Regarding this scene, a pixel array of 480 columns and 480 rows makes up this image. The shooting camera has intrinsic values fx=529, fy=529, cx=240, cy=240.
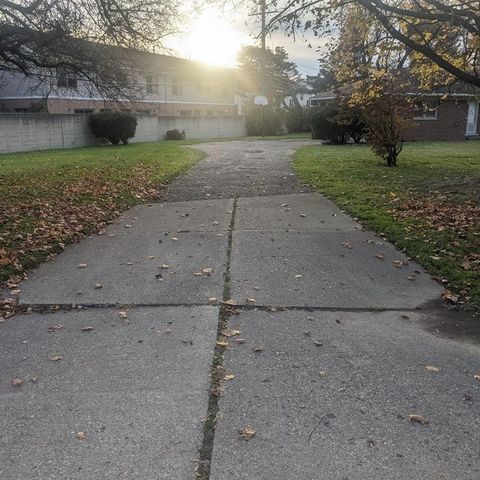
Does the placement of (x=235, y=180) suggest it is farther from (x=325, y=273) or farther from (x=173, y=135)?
(x=173, y=135)

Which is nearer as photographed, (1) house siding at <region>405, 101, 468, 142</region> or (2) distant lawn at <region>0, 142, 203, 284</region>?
(2) distant lawn at <region>0, 142, 203, 284</region>

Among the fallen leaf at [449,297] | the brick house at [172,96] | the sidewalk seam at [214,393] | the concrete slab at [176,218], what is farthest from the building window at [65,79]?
the brick house at [172,96]

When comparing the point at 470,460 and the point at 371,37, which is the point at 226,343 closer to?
the point at 470,460

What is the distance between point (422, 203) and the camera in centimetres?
922

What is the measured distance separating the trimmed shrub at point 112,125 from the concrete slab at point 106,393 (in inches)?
950

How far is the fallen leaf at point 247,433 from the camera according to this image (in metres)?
2.77

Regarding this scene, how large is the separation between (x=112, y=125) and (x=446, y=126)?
1863cm

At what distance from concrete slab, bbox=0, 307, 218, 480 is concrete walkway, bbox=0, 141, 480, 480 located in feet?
0.03

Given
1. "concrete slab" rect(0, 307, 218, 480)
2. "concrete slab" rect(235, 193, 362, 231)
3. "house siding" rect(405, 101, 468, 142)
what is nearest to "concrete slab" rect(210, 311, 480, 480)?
"concrete slab" rect(0, 307, 218, 480)

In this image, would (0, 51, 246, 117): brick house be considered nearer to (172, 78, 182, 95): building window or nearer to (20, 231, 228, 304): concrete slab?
(172, 78, 182, 95): building window

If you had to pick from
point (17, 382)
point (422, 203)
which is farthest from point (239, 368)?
point (422, 203)

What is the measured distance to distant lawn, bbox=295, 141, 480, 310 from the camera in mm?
5805

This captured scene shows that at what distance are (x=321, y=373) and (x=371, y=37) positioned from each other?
10.3m

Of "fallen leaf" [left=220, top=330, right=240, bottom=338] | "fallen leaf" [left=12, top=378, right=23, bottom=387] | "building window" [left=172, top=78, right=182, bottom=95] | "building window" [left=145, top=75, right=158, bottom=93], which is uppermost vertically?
"building window" [left=172, top=78, right=182, bottom=95]
